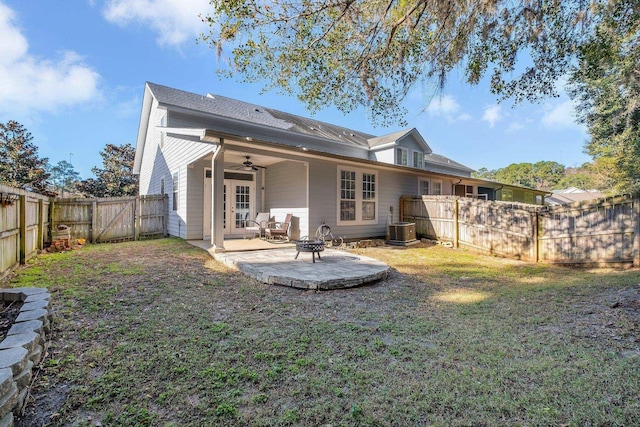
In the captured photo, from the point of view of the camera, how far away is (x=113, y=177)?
79.7ft

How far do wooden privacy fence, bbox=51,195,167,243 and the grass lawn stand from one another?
527cm

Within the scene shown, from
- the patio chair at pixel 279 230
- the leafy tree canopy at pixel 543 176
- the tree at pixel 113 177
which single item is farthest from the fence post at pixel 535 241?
the leafy tree canopy at pixel 543 176

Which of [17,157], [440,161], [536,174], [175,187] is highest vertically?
[536,174]

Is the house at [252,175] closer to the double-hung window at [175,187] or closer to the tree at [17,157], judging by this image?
the double-hung window at [175,187]

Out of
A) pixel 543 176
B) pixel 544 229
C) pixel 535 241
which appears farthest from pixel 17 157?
pixel 543 176

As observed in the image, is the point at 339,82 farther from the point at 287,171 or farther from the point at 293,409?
the point at 293,409

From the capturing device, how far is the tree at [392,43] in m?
4.85

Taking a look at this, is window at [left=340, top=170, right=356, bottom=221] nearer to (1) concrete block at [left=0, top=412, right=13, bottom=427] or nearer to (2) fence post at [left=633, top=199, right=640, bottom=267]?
(2) fence post at [left=633, top=199, right=640, bottom=267]

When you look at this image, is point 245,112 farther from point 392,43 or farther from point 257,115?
point 392,43

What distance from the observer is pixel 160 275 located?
5.22 m

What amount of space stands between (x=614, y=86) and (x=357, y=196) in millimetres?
8559

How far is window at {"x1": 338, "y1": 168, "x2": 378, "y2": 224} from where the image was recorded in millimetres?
9516

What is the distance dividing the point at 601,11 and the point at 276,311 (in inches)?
284

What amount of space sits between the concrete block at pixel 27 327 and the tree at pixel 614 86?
8.58m
